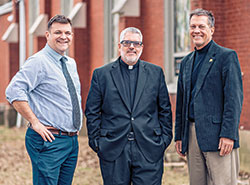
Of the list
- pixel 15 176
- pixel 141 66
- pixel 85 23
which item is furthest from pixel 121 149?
pixel 85 23

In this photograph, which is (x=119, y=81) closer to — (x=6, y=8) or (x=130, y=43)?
(x=130, y=43)

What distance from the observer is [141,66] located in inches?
180

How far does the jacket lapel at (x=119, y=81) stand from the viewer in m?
4.44

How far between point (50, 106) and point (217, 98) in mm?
1598

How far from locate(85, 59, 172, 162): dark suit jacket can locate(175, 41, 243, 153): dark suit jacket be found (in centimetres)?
33

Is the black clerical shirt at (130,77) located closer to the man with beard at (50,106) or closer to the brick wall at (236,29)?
the man with beard at (50,106)

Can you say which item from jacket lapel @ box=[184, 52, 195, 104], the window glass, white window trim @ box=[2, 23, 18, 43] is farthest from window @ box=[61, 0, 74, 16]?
jacket lapel @ box=[184, 52, 195, 104]

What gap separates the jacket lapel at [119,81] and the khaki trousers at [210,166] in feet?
2.37

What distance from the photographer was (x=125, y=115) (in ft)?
14.5

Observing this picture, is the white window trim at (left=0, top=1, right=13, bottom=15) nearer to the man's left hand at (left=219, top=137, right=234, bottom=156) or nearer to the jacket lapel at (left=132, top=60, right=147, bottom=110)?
the jacket lapel at (left=132, top=60, right=147, bottom=110)

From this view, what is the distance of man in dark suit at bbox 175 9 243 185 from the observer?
4.31 m

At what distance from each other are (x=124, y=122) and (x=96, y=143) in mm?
336

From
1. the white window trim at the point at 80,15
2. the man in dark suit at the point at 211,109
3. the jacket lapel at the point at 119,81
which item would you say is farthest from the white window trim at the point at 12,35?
the man in dark suit at the point at 211,109

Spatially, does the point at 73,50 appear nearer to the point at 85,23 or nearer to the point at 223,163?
the point at 85,23
